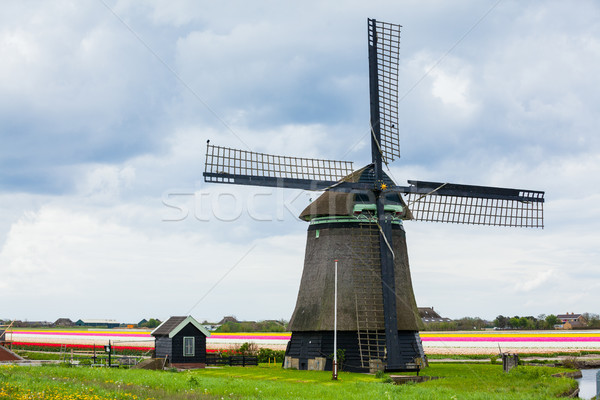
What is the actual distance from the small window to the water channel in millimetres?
18376

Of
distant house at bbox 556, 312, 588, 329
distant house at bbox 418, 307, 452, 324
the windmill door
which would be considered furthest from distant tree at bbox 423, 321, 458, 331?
the windmill door

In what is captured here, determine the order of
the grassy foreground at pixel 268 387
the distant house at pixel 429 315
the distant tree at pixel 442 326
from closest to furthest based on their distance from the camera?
the grassy foreground at pixel 268 387
the distant tree at pixel 442 326
the distant house at pixel 429 315

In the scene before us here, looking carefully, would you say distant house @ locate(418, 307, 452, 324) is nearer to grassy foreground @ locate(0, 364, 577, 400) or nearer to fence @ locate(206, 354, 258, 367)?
fence @ locate(206, 354, 258, 367)

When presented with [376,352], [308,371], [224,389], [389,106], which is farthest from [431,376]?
[389,106]

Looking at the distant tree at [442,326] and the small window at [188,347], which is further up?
the small window at [188,347]

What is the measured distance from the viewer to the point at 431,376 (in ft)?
81.3

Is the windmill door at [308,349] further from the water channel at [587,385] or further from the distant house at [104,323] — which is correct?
the distant house at [104,323]

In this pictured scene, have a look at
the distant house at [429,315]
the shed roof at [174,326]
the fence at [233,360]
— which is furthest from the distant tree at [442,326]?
the shed roof at [174,326]

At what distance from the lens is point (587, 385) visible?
25.9 meters

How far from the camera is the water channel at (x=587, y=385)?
74.4ft

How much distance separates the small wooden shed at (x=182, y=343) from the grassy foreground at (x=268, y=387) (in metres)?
8.30

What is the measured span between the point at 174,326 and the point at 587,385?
19.4 m

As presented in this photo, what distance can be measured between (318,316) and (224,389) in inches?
384

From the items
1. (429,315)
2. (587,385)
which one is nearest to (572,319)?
(429,315)
